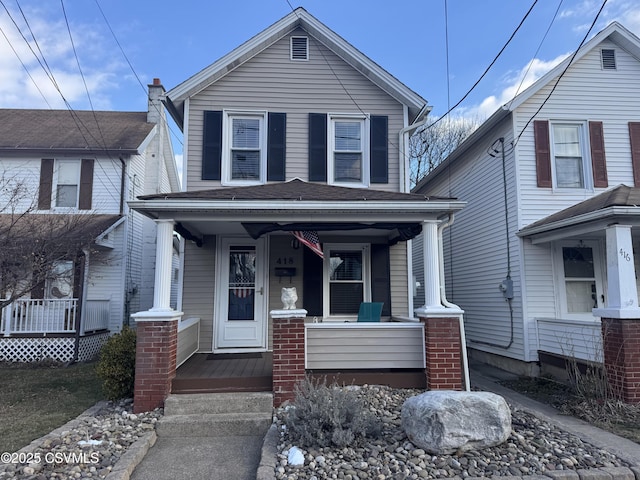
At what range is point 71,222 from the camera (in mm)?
9281

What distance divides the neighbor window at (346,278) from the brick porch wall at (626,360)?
372cm

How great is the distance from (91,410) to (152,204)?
278 centimetres

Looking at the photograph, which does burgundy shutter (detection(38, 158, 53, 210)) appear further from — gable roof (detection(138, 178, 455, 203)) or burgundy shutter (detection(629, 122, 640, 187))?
burgundy shutter (detection(629, 122, 640, 187))

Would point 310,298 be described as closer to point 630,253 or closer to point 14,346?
point 630,253

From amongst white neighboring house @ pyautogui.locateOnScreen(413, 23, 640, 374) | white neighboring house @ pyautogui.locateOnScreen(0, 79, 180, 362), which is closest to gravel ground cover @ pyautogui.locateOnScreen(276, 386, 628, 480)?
white neighboring house @ pyautogui.locateOnScreen(413, 23, 640, 374)

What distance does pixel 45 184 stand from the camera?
1050cm

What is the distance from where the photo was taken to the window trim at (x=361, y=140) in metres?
7.57

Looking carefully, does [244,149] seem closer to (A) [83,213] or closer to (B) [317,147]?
(B) [317,147]

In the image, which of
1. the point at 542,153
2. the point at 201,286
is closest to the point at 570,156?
the point at 542,153

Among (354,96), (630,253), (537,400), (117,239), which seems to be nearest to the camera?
(630,253)

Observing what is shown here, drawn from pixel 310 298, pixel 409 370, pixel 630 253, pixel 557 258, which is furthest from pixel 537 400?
pixel 310 298

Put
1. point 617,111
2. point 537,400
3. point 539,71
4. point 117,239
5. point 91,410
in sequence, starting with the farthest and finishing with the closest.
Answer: point 117,239 → point 539,71 → point 617,111 → point 537,400 → point 91,410

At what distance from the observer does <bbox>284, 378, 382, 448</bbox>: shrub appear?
3771 mm

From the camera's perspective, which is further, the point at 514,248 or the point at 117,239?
the point at 117,239
